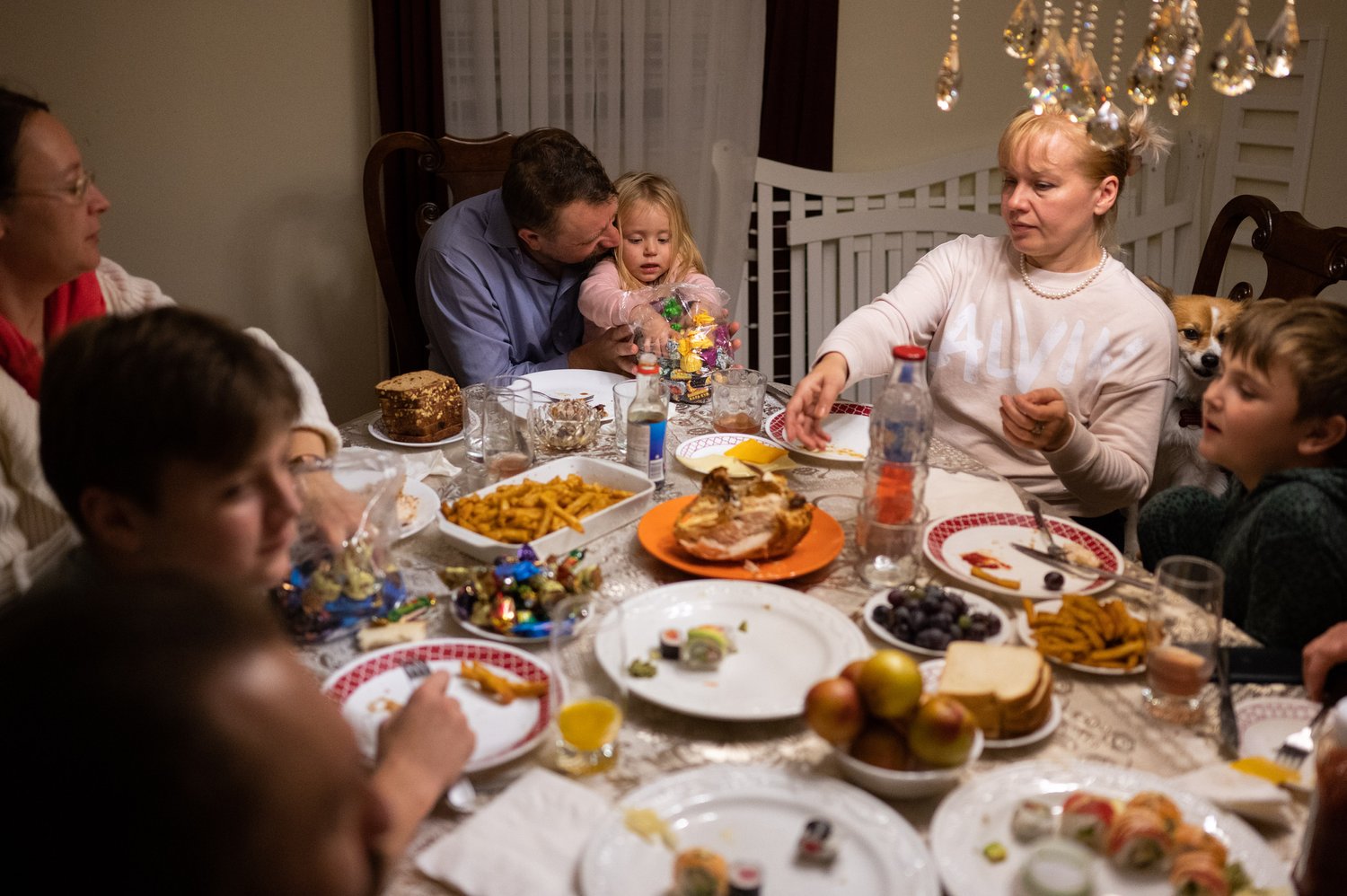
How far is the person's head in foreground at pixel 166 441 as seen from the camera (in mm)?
1147

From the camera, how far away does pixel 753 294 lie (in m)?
4.13

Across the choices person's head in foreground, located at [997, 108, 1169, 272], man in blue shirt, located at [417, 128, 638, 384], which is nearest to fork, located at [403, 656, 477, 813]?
man in blue shirt, located at [417, 128, 638, 384]

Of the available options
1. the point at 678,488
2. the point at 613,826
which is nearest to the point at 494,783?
the point at 613,826

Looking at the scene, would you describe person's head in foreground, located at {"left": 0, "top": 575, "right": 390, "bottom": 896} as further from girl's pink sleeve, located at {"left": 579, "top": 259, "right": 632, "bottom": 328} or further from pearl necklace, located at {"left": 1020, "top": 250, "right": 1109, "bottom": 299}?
pearl necklace, located at {"left": 1020, "top": 250, "right": 1109, "bottom": 299}

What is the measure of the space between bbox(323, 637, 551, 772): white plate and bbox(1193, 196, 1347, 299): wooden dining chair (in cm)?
200

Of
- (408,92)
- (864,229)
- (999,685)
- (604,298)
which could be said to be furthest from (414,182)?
(999,685)

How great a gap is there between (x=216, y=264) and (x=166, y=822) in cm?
339

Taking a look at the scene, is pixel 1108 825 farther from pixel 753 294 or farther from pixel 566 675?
pixel 753 294

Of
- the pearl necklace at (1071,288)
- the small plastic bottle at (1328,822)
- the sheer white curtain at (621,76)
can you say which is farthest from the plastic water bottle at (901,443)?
the sheer white curtain at (621,76)

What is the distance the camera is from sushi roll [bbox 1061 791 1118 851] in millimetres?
1037

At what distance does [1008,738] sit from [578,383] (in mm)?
1500

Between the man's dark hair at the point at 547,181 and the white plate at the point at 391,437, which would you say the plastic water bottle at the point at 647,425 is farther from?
the man's dark hair at the point at 547,181

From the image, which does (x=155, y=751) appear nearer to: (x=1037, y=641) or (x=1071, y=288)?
(x=1037, y=641)

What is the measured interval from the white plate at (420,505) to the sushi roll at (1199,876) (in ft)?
3.80
